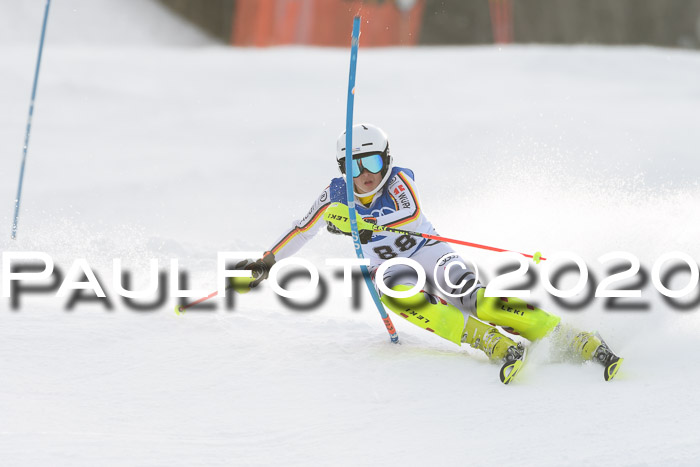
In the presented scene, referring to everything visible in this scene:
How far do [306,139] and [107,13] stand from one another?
8967mm

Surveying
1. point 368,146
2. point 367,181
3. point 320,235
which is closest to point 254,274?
point 367,181

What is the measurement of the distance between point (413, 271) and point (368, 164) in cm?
56

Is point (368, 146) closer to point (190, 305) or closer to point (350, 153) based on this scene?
point (350, 153)

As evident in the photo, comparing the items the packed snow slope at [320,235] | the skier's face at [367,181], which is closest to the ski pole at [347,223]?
the skier's face at [367,181]

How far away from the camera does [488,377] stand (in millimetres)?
3812

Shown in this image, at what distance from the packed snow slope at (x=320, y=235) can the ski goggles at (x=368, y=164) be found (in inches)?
33.1

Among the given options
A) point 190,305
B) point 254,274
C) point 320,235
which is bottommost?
point 190,305

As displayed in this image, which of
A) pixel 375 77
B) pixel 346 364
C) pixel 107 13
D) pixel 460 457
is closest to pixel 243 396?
pixel 346 364

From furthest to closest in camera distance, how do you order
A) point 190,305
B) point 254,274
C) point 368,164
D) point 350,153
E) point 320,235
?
point 320,235 → point 190,305 → point 254,274 → point 368,164 → point 350,153

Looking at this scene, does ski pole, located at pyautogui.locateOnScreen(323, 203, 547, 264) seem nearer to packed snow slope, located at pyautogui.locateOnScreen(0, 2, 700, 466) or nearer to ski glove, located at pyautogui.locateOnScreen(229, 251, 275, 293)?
ski glove, located at pyautogui.locateOnScreen(229, 251, 275, 293)

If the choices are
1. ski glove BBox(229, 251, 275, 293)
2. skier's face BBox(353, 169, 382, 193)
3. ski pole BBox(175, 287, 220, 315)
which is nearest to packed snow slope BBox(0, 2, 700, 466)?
ski pole BBox(175, 287, 220, 315)

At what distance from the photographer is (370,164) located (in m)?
4.20

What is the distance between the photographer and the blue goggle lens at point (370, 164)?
4199 millimetres

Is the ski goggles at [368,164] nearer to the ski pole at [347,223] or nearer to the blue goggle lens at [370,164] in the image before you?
the blue goggle lens at [370,164]
